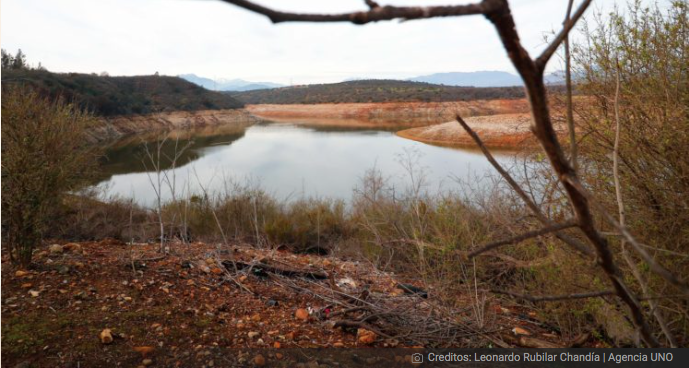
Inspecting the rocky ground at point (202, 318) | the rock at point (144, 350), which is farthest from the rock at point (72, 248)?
the rock at point (144, 350)

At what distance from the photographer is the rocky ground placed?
254 cm

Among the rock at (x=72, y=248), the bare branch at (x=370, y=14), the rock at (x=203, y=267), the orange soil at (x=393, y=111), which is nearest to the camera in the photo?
the bare branch at (x=370, y=14)

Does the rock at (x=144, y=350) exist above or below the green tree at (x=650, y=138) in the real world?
below

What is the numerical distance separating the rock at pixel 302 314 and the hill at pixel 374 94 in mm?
→ 28436

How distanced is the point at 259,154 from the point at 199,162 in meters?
3.18

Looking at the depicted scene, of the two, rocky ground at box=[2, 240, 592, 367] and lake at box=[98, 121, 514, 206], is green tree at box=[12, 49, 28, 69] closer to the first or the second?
lake at box=[98, 121, 514, 206]

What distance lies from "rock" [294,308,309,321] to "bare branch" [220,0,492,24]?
9.78 ft

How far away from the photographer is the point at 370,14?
0.44m

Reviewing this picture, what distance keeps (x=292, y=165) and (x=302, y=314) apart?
14723mm

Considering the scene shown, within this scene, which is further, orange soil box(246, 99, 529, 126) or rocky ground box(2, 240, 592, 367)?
orange soil box(246, 99, 529, 126)

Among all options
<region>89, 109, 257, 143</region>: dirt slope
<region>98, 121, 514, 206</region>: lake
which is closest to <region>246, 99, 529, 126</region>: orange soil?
<region>89, 109, 257, 143</region>: dirt slope

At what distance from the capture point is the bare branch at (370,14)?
1.46ft

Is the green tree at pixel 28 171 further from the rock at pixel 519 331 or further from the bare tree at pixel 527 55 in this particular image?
the bare tree at pixel 527 55

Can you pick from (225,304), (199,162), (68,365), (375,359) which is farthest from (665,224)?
(199,162)
